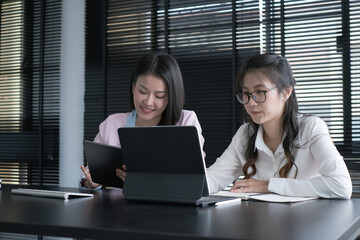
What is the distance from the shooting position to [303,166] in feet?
7.22

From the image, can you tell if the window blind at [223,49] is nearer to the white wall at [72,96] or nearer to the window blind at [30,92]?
the white wall at [72,96]

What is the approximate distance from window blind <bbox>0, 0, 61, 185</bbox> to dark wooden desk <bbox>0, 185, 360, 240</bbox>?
116 inches

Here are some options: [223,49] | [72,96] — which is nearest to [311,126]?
[223,49]

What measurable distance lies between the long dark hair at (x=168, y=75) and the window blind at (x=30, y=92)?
85.8 inches

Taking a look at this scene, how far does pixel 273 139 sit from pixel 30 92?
3087 mm

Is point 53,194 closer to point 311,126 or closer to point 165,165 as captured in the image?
point 165,165

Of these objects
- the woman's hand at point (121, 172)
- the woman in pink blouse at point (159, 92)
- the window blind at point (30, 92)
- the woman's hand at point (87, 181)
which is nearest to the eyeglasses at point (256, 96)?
the woman in pink blouse at point (159, 92)

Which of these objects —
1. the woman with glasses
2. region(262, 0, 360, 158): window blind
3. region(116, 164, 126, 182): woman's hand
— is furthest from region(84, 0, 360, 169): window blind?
region(116, 164, 126, 182): woman's hand

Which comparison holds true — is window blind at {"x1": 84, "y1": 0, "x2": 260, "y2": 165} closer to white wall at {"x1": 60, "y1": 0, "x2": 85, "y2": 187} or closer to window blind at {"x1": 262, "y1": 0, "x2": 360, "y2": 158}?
white wall at {"x1": 60, "y1": 0, "x2": 85, "y2": 187}

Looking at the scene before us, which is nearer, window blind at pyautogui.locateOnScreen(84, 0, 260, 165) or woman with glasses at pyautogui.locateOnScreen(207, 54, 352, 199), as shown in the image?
woman with glasses at pyautogui.locateOnScreen(207, 54, 352, 199)

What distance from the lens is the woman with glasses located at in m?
2.08

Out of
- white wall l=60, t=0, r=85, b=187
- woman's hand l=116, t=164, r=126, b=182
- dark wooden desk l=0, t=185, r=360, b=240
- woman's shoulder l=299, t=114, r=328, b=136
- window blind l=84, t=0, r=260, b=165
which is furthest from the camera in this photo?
white wall l=60, t=0, r=85, b=187

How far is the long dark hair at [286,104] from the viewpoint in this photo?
87.0 inches

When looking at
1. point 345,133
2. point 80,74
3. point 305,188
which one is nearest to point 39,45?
point 80,74
